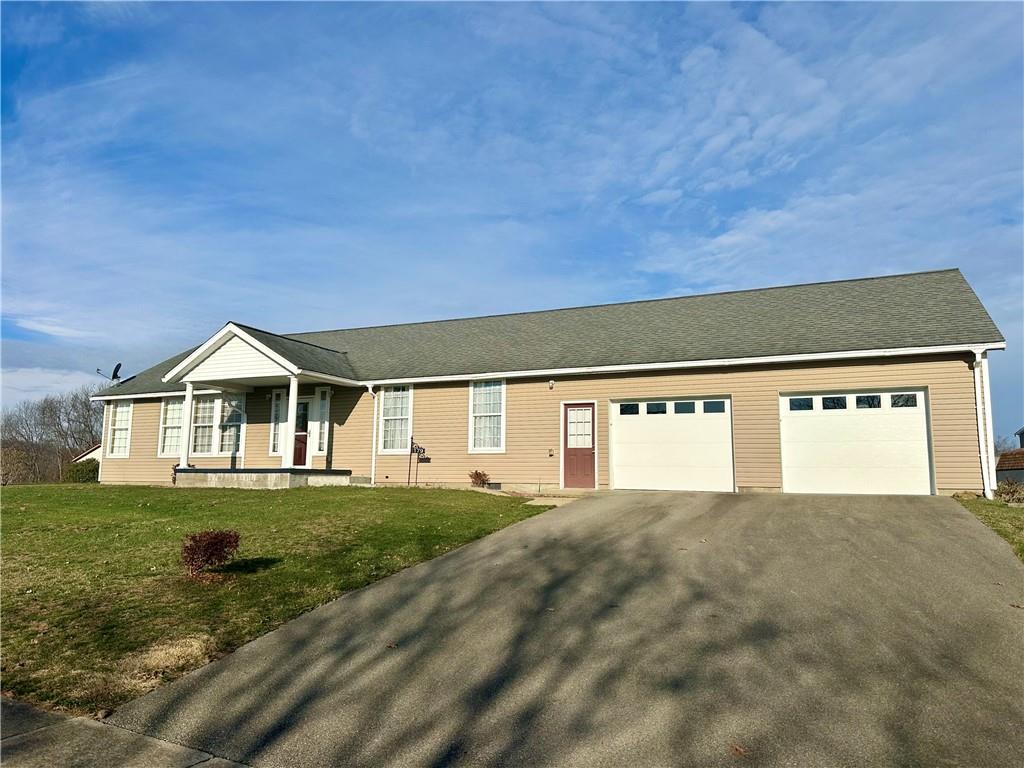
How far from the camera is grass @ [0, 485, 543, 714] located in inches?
233

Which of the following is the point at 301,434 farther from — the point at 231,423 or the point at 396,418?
the point at 396,418

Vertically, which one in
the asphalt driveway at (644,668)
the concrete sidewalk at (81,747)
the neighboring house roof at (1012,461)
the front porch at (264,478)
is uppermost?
the neighboring house roof at (1012,461)

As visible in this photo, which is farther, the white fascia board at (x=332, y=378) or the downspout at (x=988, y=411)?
the white fascia board at (x=332, y=378)

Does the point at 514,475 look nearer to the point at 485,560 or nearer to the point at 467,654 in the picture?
the point at 485,560

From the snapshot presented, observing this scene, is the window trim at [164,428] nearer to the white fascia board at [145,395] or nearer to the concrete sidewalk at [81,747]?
the white fascia board at [145,395]

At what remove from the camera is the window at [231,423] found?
22.2 meters

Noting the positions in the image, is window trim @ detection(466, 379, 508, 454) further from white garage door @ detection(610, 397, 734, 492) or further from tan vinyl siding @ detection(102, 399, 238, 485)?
tan vinyl siding @ detection(102, 399, 238, 485)

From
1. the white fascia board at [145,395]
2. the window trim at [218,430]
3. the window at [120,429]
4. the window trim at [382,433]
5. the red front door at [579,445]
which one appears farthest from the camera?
the window at [120,429]

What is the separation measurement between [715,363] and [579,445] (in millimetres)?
3899

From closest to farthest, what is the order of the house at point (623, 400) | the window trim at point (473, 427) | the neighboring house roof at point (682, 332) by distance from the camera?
the house at point (623, 400) < the neighboring house roof at point (682, 332) < the window trim at point (473, 427)

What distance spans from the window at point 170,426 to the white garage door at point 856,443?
62.5 feet

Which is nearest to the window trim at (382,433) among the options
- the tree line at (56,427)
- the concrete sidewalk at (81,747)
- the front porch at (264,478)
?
the front porch at (264,478)

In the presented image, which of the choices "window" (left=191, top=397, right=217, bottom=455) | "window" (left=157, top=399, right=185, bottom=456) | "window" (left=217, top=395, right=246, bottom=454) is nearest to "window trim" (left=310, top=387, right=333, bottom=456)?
"window" (left=217, top=395, right=246, bottom=454)

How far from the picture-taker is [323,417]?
68.3 ft
